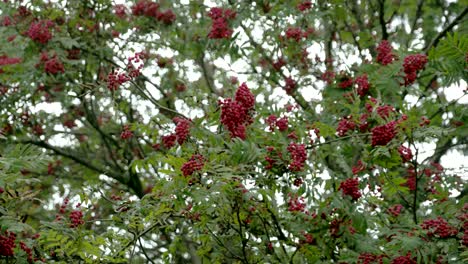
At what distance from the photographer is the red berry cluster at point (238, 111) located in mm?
4234

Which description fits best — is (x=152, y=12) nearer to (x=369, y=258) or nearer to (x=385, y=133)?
(x=385, y=133)

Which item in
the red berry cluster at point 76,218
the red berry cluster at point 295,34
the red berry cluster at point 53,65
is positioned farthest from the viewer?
the red berry cluster at point 53,65

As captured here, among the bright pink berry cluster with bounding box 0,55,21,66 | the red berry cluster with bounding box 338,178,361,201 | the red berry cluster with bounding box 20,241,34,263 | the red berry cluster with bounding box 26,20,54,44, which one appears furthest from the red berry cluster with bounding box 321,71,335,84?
the red berry cluster with bounding box 20,241,34,263

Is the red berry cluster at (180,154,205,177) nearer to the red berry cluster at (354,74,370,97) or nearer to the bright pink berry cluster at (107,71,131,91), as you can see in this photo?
the bright pink berry cluster at (107,71,131,91)

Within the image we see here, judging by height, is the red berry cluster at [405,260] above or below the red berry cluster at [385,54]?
below

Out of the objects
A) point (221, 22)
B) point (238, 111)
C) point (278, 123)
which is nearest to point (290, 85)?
point (221, 22)

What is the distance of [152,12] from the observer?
338 inches

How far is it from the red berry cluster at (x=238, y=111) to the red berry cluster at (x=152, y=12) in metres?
4.51

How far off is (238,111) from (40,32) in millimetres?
4203

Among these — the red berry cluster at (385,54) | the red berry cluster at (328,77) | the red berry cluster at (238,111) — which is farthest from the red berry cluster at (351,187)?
the red berry cluster at (328,77)

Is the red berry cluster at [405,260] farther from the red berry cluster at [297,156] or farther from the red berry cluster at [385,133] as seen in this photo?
the red berry cluster at [297,156]

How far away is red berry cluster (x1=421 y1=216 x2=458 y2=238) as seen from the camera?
4.25 metres

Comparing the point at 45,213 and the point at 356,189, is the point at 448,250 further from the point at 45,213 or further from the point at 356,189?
the point at 45,213

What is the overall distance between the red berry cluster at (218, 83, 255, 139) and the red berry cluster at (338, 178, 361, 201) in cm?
93
